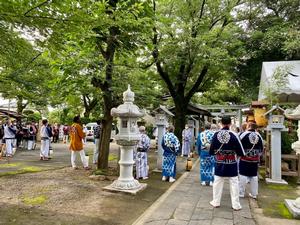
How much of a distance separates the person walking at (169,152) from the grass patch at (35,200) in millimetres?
3694

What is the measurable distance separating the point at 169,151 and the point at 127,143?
180 cm

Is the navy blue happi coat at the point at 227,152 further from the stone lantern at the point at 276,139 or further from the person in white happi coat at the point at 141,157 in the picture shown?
the stone lantern at the point at 276,139

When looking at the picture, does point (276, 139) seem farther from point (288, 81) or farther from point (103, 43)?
point (103, 43)

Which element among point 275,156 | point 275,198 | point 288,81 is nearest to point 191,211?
point 275,198

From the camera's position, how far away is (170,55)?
1495 centimetres

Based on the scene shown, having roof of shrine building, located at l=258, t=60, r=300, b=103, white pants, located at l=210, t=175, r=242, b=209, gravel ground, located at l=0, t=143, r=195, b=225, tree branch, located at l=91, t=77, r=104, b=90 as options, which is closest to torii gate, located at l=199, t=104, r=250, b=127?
roof of shrine building, located at l=258, t=60, r=300, b=103

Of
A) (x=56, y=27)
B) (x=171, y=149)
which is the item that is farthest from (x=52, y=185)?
(x=56, y=27)

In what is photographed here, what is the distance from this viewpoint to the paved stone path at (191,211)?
4.83 m

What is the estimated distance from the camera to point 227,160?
18.7 feet

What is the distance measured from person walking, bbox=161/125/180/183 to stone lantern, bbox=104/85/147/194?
128cm

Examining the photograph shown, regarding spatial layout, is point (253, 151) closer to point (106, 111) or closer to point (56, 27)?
point (106, 111)

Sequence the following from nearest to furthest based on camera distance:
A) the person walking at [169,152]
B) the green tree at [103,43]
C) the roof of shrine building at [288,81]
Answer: the green tree at [103,43] → the roof of shrine building at [288,81] → the person walking at [169,152]

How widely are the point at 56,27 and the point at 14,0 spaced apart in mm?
565

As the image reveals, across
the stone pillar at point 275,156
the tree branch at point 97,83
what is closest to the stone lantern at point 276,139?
the stone pillar at point 275,156
